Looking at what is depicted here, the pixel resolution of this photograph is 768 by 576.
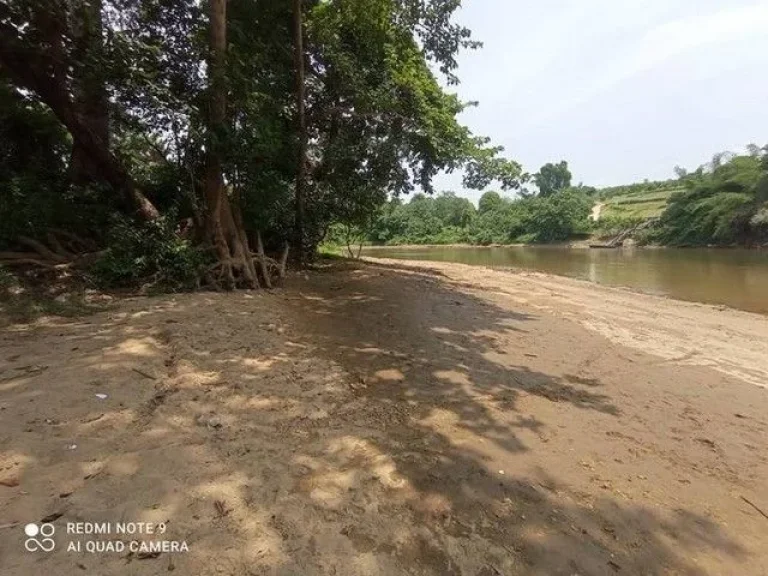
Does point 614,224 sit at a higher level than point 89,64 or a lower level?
lower

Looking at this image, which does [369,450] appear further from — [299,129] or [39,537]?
[299,129]

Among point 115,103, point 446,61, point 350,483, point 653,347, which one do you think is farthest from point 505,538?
point 446,61

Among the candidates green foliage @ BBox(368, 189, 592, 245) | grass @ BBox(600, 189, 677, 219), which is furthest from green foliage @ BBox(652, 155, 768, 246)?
green foliage @ BBox(368, 189, 592, 245)

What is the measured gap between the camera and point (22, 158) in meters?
11.0

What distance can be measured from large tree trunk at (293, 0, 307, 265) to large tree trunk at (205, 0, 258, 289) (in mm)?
Result: 2548

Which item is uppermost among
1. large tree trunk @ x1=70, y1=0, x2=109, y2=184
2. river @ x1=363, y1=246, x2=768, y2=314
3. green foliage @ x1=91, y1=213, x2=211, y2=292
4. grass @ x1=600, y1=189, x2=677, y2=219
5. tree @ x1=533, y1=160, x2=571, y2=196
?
tree @ x1=533, y1=160, x2=571, y2=196

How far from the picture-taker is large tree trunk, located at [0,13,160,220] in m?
9.09

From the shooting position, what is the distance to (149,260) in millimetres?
8719

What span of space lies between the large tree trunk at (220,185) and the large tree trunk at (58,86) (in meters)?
1.47

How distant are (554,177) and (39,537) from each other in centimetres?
9715

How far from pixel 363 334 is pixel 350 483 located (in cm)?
385

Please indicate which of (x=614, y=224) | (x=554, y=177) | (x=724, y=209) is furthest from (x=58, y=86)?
(x=554, y=177)

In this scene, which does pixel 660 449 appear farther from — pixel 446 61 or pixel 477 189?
pixel 446 61

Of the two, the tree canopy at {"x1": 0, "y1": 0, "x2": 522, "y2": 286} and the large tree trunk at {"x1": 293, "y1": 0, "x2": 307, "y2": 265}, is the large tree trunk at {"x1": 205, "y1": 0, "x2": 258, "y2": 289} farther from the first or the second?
the large tree trunk at {"x1": 293, "y1": 0, "x2": 307, "y2": 265}
